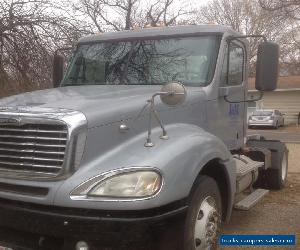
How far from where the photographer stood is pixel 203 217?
4.12 m

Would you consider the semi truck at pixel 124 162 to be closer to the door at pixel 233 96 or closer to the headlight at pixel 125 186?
the headlight at pixel 125 186

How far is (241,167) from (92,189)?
3063mm

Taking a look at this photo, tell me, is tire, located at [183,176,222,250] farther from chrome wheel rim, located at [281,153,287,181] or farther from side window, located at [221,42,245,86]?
chrome wheel rim, located at [281,153,287,181]

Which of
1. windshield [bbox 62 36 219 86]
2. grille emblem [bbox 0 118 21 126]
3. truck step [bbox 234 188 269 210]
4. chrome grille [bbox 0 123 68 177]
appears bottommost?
truck step [bbox 234 188 269 210]

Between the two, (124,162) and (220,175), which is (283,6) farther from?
(124,162)

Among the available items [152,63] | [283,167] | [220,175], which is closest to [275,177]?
[283,167]

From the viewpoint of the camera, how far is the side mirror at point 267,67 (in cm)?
492

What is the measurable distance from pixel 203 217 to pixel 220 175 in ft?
2.26

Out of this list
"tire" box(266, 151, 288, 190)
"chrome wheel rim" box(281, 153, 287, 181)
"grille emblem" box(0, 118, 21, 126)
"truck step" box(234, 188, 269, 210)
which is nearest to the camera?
"grille emblem" box(0, 118, 21, 126)

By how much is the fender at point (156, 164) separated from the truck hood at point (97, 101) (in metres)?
0.19

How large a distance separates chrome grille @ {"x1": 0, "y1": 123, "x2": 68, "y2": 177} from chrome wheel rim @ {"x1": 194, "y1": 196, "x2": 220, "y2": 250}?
130 centimetres

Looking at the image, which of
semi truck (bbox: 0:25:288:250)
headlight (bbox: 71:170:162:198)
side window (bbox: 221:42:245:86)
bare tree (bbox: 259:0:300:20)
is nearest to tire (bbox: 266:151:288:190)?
side window (bbox: 221:42:245:86)

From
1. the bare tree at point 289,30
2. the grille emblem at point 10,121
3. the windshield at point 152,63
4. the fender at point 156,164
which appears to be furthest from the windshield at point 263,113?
the grille emblem at point 10,121

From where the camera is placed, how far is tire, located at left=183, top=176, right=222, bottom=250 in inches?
151
